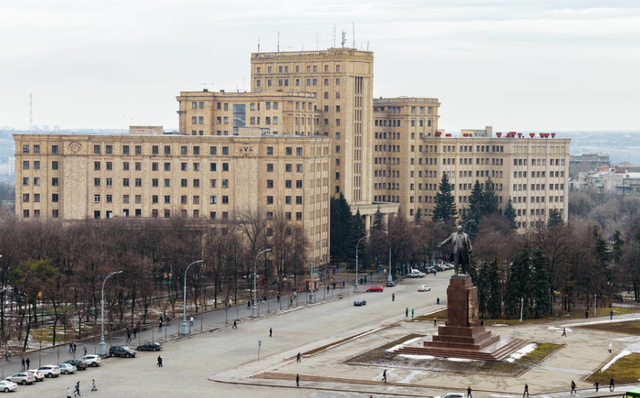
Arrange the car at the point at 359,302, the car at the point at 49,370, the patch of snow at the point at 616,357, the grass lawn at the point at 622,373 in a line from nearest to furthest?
the grass lawn at the point at 622,373
the car at the point at 49,370
the patch of snow at the point at 616,357
the car at the point at 359,302

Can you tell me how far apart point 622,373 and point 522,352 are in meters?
12.0

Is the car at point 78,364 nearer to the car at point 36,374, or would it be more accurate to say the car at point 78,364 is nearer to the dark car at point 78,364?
the dark car at point 78,364

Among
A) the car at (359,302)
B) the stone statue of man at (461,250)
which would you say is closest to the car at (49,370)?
the stone statue of man at (461,250)

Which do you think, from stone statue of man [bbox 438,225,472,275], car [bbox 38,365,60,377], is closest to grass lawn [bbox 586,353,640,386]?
stone statue of man [bbox 438,225,472,275]

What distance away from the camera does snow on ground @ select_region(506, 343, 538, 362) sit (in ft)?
347

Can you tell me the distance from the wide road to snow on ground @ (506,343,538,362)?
20.6m

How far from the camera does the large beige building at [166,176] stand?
570 feet

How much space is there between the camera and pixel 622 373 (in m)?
99.8

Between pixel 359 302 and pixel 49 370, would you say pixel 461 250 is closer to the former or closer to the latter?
pixel 49 370

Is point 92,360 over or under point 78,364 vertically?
over

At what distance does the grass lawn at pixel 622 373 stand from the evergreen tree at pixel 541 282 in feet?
86.4

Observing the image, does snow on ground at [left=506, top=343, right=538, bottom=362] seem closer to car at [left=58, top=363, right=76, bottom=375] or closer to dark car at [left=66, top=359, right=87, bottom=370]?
dark car at [left=66, top=359, right=87, bottom=370]

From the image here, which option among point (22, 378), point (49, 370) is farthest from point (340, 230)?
point (22, 378)

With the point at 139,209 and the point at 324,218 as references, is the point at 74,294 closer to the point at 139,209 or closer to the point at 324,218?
the point at 139,209
